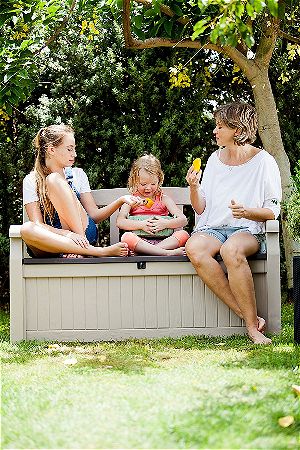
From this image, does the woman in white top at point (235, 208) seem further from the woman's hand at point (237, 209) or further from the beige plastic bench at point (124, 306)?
the beige plastic bench at point (124, 306)

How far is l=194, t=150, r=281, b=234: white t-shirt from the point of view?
4.11 meters

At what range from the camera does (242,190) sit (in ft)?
13.7

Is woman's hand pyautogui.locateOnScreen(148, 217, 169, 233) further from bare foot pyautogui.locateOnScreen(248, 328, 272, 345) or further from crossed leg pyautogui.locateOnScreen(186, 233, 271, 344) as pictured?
bare foot pyautogui.locateOnScreen(248, 328, 272, 345)

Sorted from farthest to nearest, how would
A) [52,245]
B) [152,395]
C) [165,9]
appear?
1. [165,9]
2. [52,245]
3. [152,395]

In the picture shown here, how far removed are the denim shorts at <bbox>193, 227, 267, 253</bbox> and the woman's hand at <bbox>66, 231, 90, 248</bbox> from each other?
0.63m

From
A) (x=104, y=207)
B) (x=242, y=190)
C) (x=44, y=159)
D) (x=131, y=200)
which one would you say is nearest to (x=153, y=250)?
(x=131, y=200)

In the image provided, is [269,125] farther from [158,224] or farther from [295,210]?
[295,210]

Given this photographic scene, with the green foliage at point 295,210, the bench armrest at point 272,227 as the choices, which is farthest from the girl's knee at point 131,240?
the green foliage at point 295,210

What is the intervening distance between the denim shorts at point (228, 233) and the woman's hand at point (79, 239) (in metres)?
0.63

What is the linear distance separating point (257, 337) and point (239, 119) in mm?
1238

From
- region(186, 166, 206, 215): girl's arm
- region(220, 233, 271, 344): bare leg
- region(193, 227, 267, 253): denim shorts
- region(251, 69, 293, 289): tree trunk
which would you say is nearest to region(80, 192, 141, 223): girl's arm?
region(186, 166, 206, 215): girl's arm

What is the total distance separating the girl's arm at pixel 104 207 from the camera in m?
4.24

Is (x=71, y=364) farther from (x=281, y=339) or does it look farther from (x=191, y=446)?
(x=191, y=446)

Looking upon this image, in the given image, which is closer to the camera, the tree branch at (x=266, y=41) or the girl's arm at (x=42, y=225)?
the girl's arm at (x=42, y=225)
